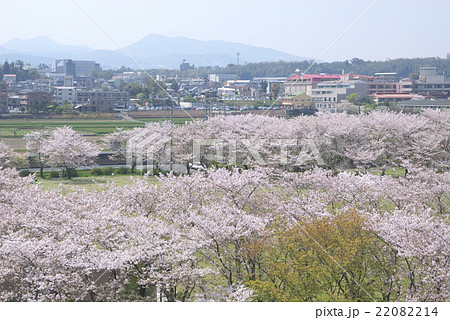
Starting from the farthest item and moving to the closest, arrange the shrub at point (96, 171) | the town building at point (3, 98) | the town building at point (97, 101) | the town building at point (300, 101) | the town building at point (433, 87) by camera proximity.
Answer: the town building at point (433, 87) < the town building at point (97, 101) < the town building at point (300, 101) < the town building at point (3, 98) < the shrub at point (96, 171)

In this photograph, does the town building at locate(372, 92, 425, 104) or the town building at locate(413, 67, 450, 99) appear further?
the town building at locate(413, 67, 450, 99)

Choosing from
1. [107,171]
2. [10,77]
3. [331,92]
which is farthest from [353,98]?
[10,77]

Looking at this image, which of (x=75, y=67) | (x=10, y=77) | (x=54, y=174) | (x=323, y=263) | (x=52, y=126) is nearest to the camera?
(x=323, y=263)

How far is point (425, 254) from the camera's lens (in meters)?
7.67

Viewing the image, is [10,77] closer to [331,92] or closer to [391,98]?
[331,92]

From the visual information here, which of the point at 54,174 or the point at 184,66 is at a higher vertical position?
the point at 184,66

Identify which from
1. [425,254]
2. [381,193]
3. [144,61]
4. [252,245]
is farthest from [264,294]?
[144,61]

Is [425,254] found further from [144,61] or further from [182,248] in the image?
[144,61]

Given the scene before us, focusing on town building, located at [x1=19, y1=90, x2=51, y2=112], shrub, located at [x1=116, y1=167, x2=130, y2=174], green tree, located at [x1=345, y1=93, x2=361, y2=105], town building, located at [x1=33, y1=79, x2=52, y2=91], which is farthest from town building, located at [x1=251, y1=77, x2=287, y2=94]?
shrub, located at [x1=116, y1=167, x2=130, y2=174]

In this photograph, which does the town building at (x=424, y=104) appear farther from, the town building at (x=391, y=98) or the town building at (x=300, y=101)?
the town building at (x=300, y=101)

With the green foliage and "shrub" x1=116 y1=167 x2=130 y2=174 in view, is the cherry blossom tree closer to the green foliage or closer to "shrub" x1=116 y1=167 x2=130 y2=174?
"shrub" x1=116 y1=167 x2=130 y2=174

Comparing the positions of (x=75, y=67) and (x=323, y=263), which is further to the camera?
(x=75, y=67)

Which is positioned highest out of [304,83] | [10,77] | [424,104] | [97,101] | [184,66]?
[184,66]

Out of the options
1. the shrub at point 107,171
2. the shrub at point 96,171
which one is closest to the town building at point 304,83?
the shrub at point 107,171
